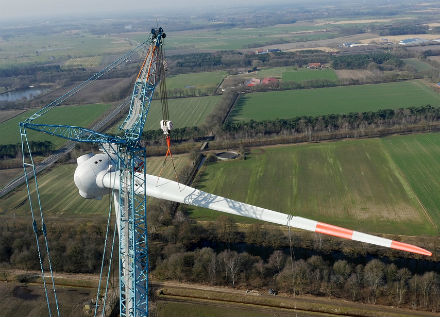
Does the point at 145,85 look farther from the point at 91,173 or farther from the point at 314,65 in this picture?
the point at 314,65

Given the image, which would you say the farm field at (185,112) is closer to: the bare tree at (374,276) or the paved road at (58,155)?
the paved road at (58,155)

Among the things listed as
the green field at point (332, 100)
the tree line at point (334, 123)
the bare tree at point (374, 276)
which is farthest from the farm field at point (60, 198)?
the green field at point (332, 100)

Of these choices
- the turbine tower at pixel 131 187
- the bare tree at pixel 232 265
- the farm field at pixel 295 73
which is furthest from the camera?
the farm field at pixel 295 73

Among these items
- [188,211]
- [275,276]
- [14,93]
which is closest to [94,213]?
[188,211]

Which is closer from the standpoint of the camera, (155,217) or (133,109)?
(133,109)

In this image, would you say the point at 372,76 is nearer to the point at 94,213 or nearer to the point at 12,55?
the point at 94,213

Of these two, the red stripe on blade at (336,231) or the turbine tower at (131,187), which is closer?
the red stripe on blade at (336,231)

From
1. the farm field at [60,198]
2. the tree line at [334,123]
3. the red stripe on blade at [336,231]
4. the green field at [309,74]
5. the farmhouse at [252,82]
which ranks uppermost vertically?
the green field at [309,74]
